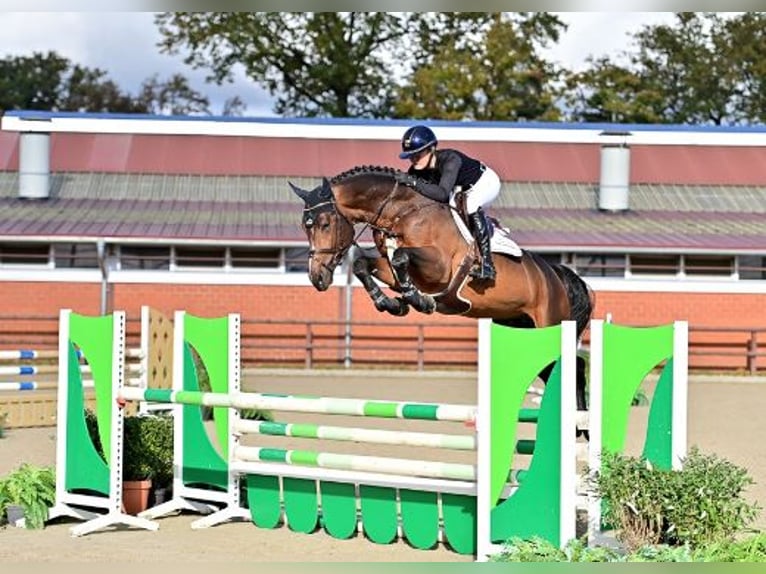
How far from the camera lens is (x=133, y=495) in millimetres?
8234

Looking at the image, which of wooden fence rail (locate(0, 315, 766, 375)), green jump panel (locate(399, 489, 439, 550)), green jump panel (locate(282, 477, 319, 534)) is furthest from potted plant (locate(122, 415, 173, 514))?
wooden fence rail (locate(0, 315, 766, 375))

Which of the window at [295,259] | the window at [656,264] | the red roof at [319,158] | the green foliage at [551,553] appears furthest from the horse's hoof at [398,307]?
the red roof at [319,158]

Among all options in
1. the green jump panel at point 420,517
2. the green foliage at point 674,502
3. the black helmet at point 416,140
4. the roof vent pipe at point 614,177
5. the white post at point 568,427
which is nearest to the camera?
the green foliage at point 674,502

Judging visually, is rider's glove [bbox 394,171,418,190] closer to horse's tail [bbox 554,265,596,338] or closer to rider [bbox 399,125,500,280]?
rider [bbox 399,125,500,280]

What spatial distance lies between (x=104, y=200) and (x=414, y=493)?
19.0m

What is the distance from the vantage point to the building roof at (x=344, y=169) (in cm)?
2405

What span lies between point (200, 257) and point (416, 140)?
16198 millimetres

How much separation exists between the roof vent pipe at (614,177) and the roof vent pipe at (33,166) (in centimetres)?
993

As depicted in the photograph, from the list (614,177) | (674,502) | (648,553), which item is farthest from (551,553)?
(614,177)

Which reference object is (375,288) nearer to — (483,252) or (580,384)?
(483,252)

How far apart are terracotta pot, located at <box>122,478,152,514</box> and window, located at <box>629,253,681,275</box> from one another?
1675cm

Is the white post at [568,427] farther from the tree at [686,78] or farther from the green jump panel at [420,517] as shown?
the tree at [686,78]

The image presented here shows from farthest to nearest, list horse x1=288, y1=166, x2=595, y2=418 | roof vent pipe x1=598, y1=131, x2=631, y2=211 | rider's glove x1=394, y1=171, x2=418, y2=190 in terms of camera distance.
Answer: roof vent pipe x1=598, y1=131, x2=631, y2=211 < rider's glove x1=394, y1=171, x2=418, y2=190 < horse x1=288, y1=166, x2=595, y2=418

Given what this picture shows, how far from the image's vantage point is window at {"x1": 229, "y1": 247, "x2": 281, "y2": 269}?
77.9 ft
